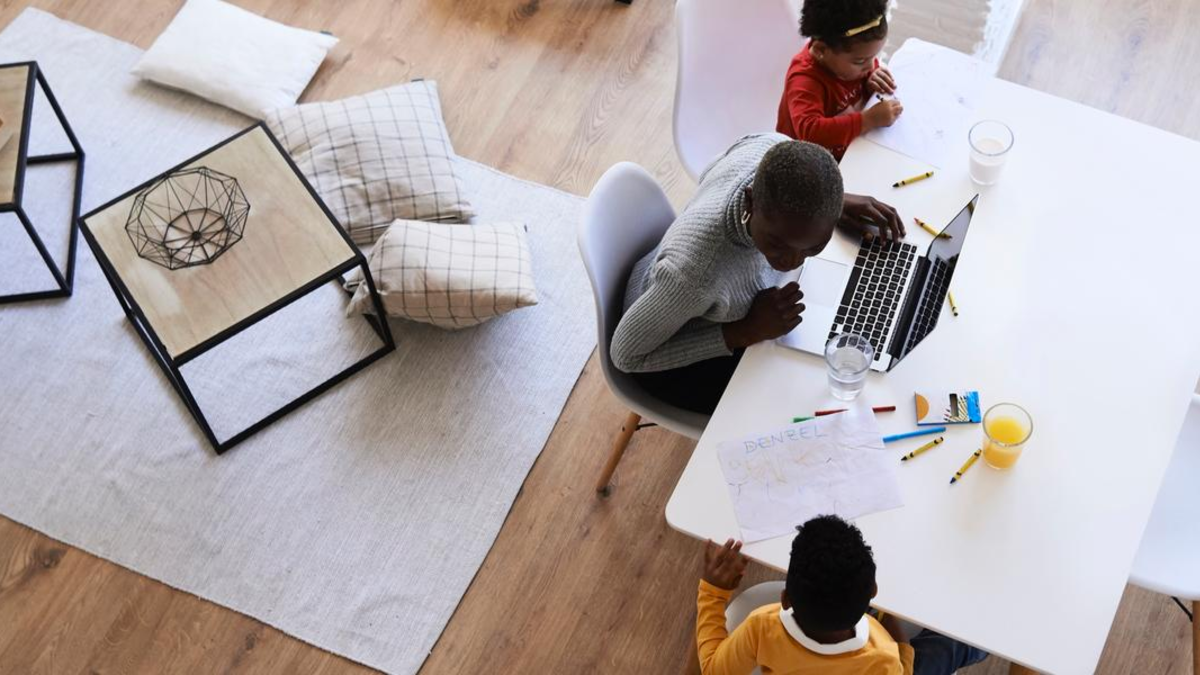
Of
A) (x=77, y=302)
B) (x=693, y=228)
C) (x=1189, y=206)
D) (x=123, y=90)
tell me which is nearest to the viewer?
(x=693, y=228)

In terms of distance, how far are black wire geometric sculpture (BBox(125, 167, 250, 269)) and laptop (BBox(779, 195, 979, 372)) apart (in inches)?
49.0

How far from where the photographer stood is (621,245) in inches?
80.2

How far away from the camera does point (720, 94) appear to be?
2.38 meters

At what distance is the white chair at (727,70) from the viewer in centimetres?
227

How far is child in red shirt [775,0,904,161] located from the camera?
6.68 feet

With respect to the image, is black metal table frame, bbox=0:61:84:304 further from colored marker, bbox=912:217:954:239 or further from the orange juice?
the orange juice

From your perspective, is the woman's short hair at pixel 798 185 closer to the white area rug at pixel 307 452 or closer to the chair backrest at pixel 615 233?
the chair backrest at pixel 615 233

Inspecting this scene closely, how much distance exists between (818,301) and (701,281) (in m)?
0.23

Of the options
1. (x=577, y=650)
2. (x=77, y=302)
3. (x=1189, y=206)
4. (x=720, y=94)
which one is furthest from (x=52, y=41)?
Result: (x=1189, y=206)

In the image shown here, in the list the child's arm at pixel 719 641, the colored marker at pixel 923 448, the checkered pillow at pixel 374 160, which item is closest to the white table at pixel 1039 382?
the colored marker at pixel 923 448

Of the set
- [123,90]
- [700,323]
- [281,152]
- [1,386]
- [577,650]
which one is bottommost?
[577,650]

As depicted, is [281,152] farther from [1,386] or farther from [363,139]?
[1,386]

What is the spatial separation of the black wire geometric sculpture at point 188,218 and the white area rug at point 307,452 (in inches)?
14.2

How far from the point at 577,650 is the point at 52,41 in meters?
2.28
